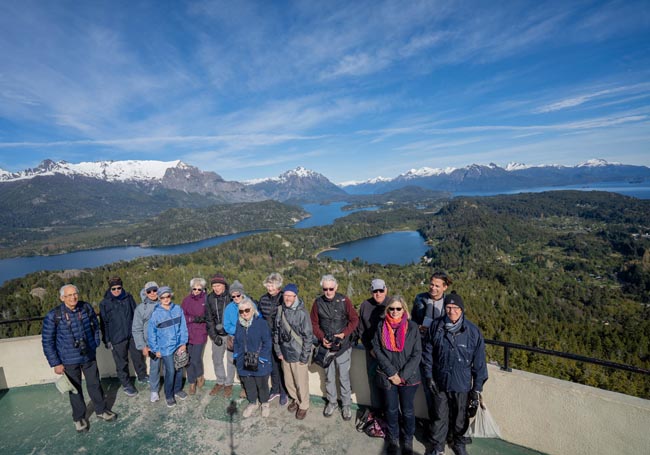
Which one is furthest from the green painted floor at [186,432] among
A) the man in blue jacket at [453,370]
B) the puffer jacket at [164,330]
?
the puffer jacket at [164,330]

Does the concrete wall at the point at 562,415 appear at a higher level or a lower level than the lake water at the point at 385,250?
higher

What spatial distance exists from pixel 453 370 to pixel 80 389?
5441 mm

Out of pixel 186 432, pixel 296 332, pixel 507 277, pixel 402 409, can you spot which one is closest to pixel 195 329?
pixel 186 432

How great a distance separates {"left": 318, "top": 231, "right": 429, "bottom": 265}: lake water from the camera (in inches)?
4769

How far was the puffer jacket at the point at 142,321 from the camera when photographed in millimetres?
5344

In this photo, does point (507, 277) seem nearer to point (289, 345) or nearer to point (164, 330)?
point (289, 345)

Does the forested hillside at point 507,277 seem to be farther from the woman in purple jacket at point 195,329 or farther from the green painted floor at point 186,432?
the woman in purple jacket at point 195,329

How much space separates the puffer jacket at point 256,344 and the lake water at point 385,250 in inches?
4347

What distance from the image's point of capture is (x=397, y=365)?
13.7ft

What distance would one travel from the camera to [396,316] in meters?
4.04

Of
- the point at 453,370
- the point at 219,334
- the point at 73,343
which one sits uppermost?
the point at 73,343

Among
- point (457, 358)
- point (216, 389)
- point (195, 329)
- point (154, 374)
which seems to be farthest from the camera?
point (216, 389)

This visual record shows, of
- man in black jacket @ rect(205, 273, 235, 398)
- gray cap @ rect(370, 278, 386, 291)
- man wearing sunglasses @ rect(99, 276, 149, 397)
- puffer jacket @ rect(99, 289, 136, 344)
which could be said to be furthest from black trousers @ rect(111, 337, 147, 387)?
gray cap @ rect(370, 278, 386, 291)

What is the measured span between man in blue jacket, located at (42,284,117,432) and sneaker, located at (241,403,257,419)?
7.07 ft
